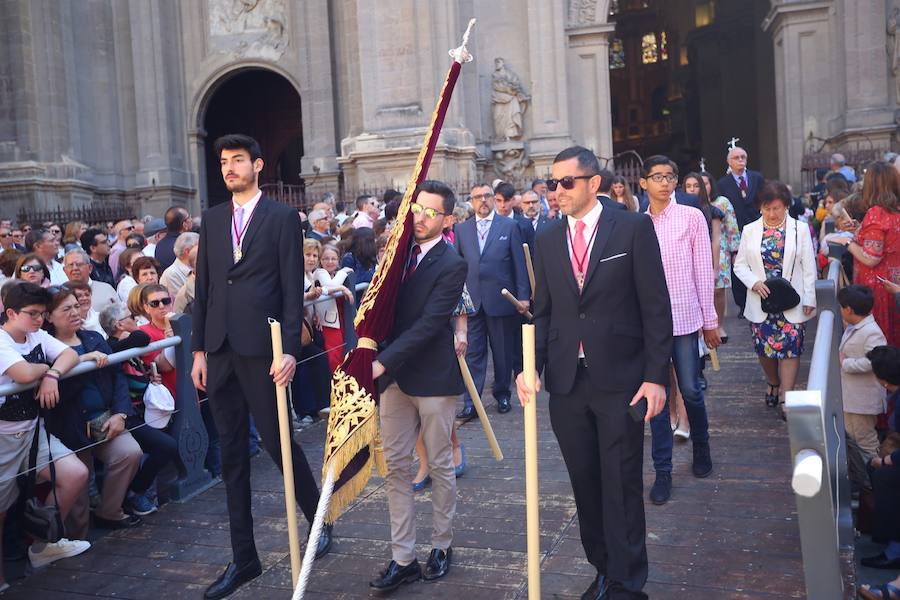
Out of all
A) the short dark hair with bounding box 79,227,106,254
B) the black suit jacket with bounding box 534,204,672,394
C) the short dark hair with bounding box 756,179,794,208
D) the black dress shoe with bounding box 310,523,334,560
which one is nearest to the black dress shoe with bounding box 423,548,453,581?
the black dress shoe with bounding box 310,523,334,560

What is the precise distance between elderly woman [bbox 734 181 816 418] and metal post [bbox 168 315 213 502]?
14.2 feet

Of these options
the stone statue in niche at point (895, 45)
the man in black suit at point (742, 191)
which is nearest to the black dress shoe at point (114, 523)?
the man in black suit at point (742, 191)

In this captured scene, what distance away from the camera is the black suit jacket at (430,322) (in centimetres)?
487

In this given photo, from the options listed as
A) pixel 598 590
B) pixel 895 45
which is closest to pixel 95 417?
pixel 598 590

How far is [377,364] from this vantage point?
466cm

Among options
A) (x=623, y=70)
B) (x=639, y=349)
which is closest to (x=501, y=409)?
(x=639, y=349)

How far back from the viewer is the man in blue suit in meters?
8.48

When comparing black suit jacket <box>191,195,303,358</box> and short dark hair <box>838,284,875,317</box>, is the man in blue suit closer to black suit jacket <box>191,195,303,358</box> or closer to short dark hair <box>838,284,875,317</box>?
short dark hair <box>838,284,875,317</box>

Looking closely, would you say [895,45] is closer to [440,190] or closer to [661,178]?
[661,178]

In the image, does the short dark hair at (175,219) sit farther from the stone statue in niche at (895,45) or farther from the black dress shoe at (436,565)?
the stone statue in niche at (895,45)

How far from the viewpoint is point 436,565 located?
4926 mm

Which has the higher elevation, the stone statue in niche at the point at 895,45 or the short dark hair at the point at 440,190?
the stone statue in niche at the point at 895,45

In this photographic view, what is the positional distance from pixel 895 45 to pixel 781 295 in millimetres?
15304

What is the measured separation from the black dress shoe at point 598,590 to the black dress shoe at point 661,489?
4.99ft
